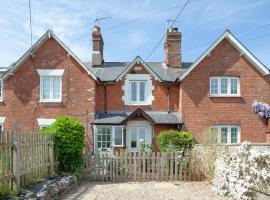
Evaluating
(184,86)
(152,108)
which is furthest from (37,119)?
(184,86)

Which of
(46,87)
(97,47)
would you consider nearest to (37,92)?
(46,87)

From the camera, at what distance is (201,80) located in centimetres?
2333

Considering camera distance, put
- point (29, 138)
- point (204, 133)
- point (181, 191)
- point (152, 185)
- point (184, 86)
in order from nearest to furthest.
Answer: point (29, 138)
point (181, 191)
point (152, 185)
point (204, 133)
point (184, 86)

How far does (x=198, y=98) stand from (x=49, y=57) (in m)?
9.94

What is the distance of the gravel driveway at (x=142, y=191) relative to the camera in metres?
12.3

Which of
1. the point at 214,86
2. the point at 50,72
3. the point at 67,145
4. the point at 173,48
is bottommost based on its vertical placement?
the point at 67,145

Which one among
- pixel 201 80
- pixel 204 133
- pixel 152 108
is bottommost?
pixel 204 133

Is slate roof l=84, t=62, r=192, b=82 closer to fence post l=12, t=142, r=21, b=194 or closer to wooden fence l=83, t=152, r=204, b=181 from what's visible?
wooden fence l=83, t=152, r=204, b=181

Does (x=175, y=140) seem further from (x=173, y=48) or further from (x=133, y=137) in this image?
(x=173, y=48)

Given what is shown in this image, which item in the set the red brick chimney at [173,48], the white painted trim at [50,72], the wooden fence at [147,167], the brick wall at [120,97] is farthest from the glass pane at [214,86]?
the white painted trim at [50,72]

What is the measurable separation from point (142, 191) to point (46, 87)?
12334 millimetres

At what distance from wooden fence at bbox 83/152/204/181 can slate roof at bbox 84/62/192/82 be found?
8.47m

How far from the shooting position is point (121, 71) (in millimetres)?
25328

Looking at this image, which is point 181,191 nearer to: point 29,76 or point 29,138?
point 29,138
